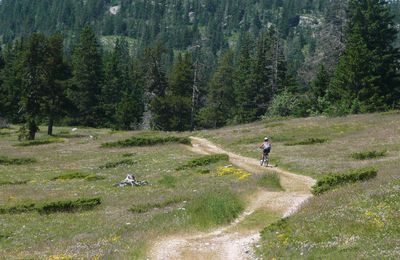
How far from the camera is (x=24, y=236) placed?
78.6ft

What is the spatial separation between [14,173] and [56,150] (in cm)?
1298

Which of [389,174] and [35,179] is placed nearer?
[389,174]

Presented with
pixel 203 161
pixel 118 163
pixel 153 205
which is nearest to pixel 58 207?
pixel 153 205

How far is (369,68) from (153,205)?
185 ft

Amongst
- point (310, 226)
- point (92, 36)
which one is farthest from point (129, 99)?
point (310, 226)

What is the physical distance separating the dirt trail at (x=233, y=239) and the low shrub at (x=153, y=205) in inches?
182

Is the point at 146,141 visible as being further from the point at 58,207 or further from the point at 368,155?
the point at 58,207

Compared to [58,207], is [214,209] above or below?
above

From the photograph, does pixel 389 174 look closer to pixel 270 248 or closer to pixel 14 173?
pixel 270 248

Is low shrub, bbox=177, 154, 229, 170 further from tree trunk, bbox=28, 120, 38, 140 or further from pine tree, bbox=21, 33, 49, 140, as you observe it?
pine tree, bbox=21, 33, 49, 140

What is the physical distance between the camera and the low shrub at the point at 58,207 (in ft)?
96.9

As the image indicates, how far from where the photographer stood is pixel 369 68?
74.9m

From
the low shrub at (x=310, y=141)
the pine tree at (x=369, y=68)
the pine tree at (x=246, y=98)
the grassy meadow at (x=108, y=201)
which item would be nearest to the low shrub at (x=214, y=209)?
the grassy meadow at (x=108, y=201)

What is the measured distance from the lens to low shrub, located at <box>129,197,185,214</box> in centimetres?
2734
